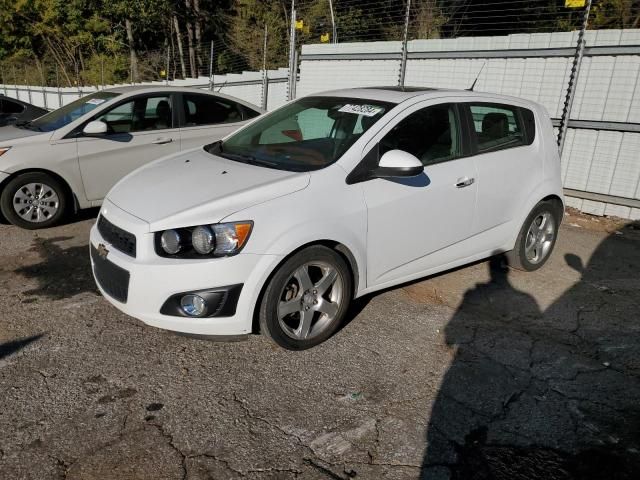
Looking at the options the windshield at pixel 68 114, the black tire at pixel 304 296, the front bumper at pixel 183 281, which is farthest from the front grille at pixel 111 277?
the windshield at pixel 68 114

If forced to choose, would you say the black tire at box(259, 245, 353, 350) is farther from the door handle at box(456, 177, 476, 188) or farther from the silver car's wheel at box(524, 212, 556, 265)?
the silver car's wheel at box(524, 212, 556, 265)

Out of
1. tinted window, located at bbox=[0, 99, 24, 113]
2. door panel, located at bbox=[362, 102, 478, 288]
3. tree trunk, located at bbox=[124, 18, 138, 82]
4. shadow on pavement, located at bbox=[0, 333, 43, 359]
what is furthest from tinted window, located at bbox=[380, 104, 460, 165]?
tree trunk, located at bbox=[124, 18, 138, 82]

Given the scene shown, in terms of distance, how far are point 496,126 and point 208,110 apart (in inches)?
145

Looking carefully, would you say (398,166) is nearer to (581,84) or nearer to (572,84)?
(572,84)

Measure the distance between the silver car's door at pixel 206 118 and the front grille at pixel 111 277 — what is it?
3.27 m

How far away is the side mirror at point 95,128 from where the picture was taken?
5.80m

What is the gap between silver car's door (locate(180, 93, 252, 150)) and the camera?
6500 mm

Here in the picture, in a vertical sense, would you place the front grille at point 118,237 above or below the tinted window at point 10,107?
above

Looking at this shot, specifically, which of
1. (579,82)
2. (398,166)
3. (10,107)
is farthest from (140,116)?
(10,107)

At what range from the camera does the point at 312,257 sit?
10.7ft

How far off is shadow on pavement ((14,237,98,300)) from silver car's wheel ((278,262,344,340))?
→ 1.82 m

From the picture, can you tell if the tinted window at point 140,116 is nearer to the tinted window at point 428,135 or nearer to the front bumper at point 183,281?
the front bumper at point 183,281

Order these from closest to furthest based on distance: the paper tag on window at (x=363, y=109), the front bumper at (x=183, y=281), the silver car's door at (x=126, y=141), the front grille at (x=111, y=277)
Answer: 1. the front bumper at (x=183, y=281)
2. the front grille at (x=111, y=277)
3. the paper tag on window at (x=363, y=109)
4. the silver car's door at (x=126, y=141)

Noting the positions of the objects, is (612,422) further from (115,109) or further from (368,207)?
(115,109)
